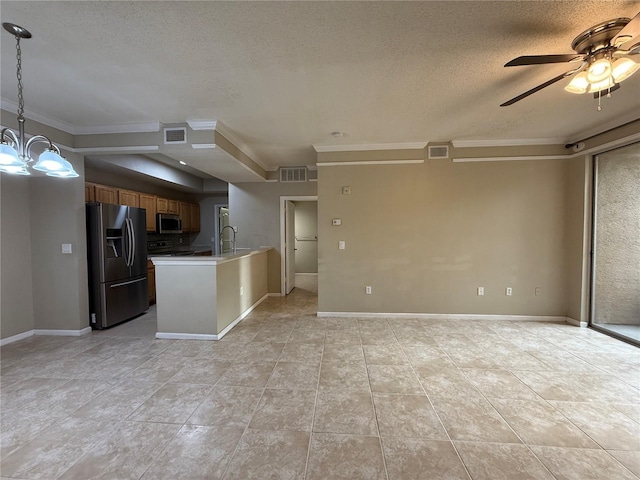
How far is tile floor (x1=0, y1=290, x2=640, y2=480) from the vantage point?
1499 mm

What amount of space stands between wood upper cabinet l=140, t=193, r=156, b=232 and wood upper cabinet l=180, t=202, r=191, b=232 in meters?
0.85

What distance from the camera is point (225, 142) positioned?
3.39m

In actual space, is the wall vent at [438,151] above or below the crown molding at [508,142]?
below

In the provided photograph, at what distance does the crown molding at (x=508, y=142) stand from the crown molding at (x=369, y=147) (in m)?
0.53

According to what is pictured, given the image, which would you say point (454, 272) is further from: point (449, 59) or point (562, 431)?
point (449, 59)

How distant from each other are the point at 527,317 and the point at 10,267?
22.5 ft

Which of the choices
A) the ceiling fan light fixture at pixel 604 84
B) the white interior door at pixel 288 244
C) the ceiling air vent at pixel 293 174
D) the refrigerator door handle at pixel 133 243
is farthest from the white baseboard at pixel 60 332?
the ceiling fan light fixture at pixel 604 84

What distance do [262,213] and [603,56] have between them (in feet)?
16.1

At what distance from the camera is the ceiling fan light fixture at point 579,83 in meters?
1.85

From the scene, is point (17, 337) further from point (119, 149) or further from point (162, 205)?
point (162, 205)

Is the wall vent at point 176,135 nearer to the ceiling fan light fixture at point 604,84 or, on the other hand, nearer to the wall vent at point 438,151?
the wall vent at point 438,151

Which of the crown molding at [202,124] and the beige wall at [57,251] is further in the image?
the beige wall at [57,251]

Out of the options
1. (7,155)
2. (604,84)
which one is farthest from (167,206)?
(604,84)

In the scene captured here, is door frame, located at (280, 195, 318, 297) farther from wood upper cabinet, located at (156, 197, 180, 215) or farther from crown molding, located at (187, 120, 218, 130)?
wood upper cabinet, located at (156, 197, 180, 215)
